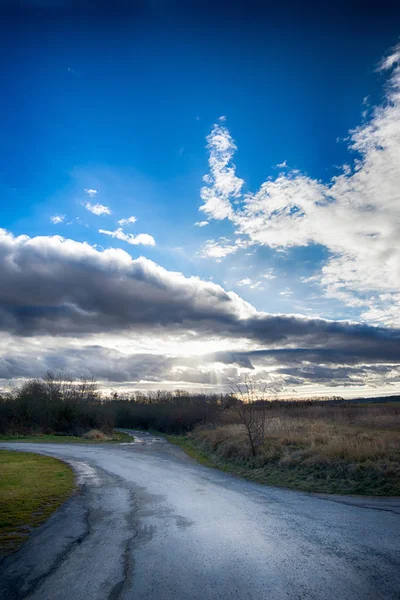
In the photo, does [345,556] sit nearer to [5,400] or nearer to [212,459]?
[212,459]

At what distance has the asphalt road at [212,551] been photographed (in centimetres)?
491

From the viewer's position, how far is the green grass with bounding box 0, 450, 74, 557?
8297mm

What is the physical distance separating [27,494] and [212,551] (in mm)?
8844

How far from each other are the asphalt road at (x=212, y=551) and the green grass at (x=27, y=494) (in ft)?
1.37

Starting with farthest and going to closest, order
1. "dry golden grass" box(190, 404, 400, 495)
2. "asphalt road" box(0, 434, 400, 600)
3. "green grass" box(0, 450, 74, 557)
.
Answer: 1. "dry golden grass" box(190, 404, 400, 495)
2. "green grass" box(0, 450, 74, 557)
3. "asphalt road" box(0, 434, 400, 600)

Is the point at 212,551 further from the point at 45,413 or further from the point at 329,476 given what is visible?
the point at 45,413

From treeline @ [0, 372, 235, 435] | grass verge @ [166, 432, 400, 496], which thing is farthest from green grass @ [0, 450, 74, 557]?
treeline @ [0, 372, 235, 435]

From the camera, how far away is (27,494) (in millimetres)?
12547

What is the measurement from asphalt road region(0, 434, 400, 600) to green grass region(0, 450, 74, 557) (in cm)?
42

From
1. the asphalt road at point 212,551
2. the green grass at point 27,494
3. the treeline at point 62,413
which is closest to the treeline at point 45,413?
the treeline at point 62,413

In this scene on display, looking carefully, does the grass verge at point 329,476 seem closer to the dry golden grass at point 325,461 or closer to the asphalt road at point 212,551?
the dry golden grass at point 325,461

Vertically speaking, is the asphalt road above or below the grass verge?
above

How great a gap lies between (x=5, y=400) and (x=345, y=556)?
2441 inches

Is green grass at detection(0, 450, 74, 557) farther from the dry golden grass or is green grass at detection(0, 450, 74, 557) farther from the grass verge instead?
the dry golden grass
